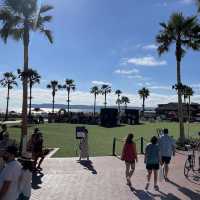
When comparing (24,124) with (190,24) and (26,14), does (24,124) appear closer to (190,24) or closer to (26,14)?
(26,14)

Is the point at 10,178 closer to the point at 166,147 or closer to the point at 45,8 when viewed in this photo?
the point at 166,147

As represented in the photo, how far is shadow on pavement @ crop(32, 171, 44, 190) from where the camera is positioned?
13086 mm

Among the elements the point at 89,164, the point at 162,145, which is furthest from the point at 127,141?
the point at 89,164

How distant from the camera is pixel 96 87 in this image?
409 ft

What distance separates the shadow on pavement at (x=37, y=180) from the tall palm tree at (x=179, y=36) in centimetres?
1548

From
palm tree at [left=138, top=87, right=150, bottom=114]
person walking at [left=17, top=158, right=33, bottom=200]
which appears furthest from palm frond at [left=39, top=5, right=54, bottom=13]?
palm tree at [left=138, top=87, right=150, bottom=114]

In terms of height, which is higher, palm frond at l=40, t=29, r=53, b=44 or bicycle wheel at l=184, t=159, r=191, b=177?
palm frond at l=40, t=29, r=53, b=44

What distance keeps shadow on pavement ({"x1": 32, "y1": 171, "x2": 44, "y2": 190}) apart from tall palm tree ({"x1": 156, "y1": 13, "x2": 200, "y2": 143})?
1548cm

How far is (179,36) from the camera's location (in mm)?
30156

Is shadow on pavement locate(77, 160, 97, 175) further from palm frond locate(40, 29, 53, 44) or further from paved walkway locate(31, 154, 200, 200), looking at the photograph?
palm frond locate(40, 29, 53, 44)

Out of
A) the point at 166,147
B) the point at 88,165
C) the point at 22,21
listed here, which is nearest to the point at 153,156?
the point at 166,147

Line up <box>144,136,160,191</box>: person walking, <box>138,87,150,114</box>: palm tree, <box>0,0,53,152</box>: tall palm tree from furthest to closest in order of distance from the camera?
1. <box>138,87,150,114</box>: palm tree
2. <box>0,0,53,152</box>: tall palm tree
3. <box>144,136,160,191</box>: person walking

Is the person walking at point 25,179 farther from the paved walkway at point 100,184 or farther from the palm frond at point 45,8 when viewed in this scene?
the palm frond at point 45,8

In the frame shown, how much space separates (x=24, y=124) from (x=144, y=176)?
9904 mm
